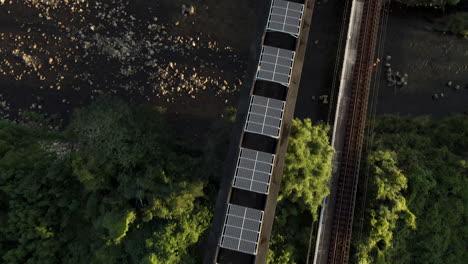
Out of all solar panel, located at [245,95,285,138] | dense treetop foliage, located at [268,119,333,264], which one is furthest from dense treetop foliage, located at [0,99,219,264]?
solar panel, located at [245,95,285,138]

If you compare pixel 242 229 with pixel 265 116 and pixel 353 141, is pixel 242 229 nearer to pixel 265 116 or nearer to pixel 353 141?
pixel 265 116

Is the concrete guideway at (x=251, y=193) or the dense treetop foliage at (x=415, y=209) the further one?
the dense treetop foliage at (x=415, y=209)

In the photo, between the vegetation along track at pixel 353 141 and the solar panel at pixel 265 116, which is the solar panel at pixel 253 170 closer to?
the solar panel at pixel 265 116

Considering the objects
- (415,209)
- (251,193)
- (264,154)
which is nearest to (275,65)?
(264,154)

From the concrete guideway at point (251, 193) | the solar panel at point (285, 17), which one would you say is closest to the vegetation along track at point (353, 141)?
the concrete guideway at point (251, 193)

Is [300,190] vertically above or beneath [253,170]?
beneath

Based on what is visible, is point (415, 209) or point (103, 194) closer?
point (415, 209)
